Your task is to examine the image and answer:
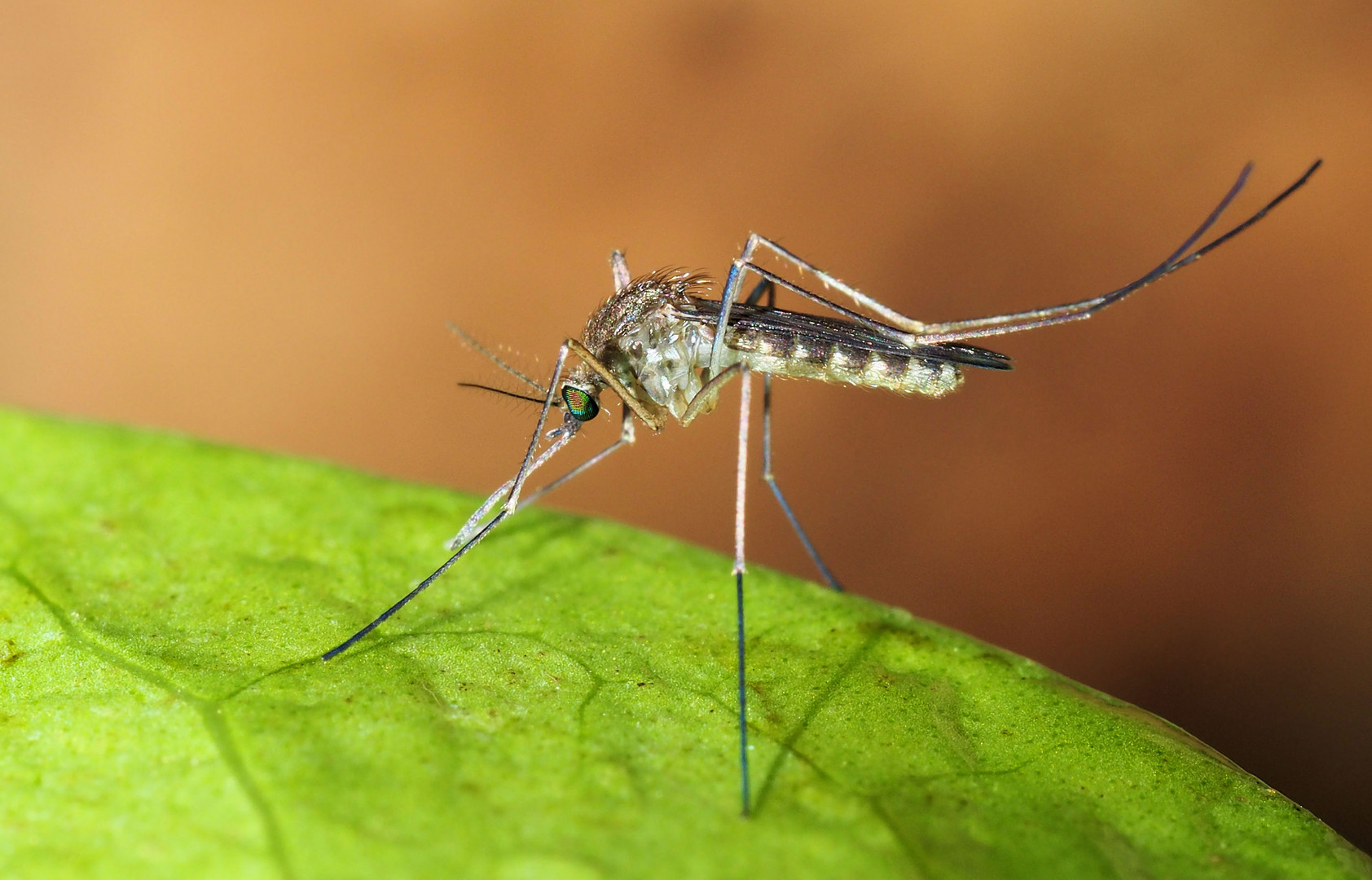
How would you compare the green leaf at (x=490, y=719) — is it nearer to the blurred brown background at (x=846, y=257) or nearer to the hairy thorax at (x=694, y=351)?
the hairy thorax at (x=694, y=351)

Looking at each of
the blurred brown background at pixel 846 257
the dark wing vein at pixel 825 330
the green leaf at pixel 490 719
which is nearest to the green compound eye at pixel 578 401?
the dark wing vein at pixel 825 330

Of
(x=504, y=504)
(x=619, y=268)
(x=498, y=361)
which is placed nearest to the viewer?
(x=504, y=504)

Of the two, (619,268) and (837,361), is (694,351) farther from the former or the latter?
(619,268)

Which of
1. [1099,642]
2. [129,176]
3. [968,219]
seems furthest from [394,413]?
[1099,642]

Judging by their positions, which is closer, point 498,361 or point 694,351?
point 694,351

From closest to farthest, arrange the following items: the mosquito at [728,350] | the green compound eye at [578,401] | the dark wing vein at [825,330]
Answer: the mosquito at [728,350], the dark wing vein at [825,330], the green compound eye at [578,401]

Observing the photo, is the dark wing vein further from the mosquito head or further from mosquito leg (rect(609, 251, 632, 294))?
mosquito leg (rect(609, 251, 632, 294))

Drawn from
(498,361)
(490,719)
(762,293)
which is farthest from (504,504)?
(762,293)
